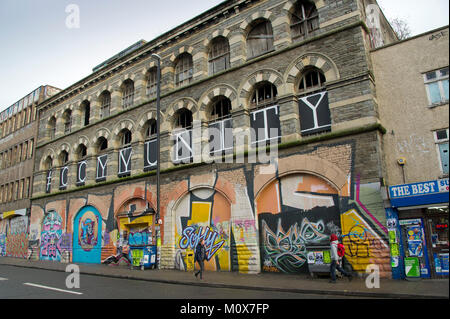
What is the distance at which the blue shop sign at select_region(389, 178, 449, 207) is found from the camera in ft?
37.9

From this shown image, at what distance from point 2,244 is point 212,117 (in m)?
27.5

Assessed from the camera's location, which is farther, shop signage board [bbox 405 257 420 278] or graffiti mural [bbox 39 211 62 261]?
graffiti mural [bbox 39 211 62 261]

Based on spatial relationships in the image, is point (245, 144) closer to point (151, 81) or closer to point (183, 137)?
point (183, 137)

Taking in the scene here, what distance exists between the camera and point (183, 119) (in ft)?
67.4

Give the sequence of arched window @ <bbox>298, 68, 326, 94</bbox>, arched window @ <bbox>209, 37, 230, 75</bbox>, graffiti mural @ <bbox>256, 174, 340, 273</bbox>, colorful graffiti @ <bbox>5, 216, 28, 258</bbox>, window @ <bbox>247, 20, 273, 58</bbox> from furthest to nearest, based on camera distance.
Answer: colorful graffiti @ <bbox>5, 216, 28, 258</bbox> < arched window @ <bbox>209, 37, 230, 75</bbox> < window @ <bbox>247, 20, 273, 58</bbox> < arched window @ <bbox>298, 68, 326, 94</bbox> < graffiti mural @ <bbox>256, 174, 340, 273</bbox>

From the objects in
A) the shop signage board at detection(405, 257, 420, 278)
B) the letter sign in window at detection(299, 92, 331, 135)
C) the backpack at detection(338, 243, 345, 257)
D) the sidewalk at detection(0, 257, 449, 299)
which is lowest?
the sidewalk at detection(0, 257, 449, 299)

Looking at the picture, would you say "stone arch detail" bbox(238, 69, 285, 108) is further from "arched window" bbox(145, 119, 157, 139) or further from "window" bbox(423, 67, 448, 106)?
"arched window" bbox(145, 119, 157, 139)

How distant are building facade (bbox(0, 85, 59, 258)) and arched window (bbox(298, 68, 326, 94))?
1018 inches

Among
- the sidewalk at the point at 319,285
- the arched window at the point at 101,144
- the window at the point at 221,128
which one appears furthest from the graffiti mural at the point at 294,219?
the arched window at the point at 101,144

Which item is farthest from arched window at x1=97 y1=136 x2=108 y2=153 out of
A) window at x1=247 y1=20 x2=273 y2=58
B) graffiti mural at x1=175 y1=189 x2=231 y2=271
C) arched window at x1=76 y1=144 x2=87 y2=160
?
window at x1=247 y1=20 x2=273 y2=58

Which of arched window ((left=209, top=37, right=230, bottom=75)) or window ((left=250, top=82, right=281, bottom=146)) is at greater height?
arched window ((left=209, top=37, right=230, bottom=75))

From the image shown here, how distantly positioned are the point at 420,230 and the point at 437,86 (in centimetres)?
556

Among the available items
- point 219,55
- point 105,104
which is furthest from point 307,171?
point 105,104

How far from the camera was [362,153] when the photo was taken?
13438mm
